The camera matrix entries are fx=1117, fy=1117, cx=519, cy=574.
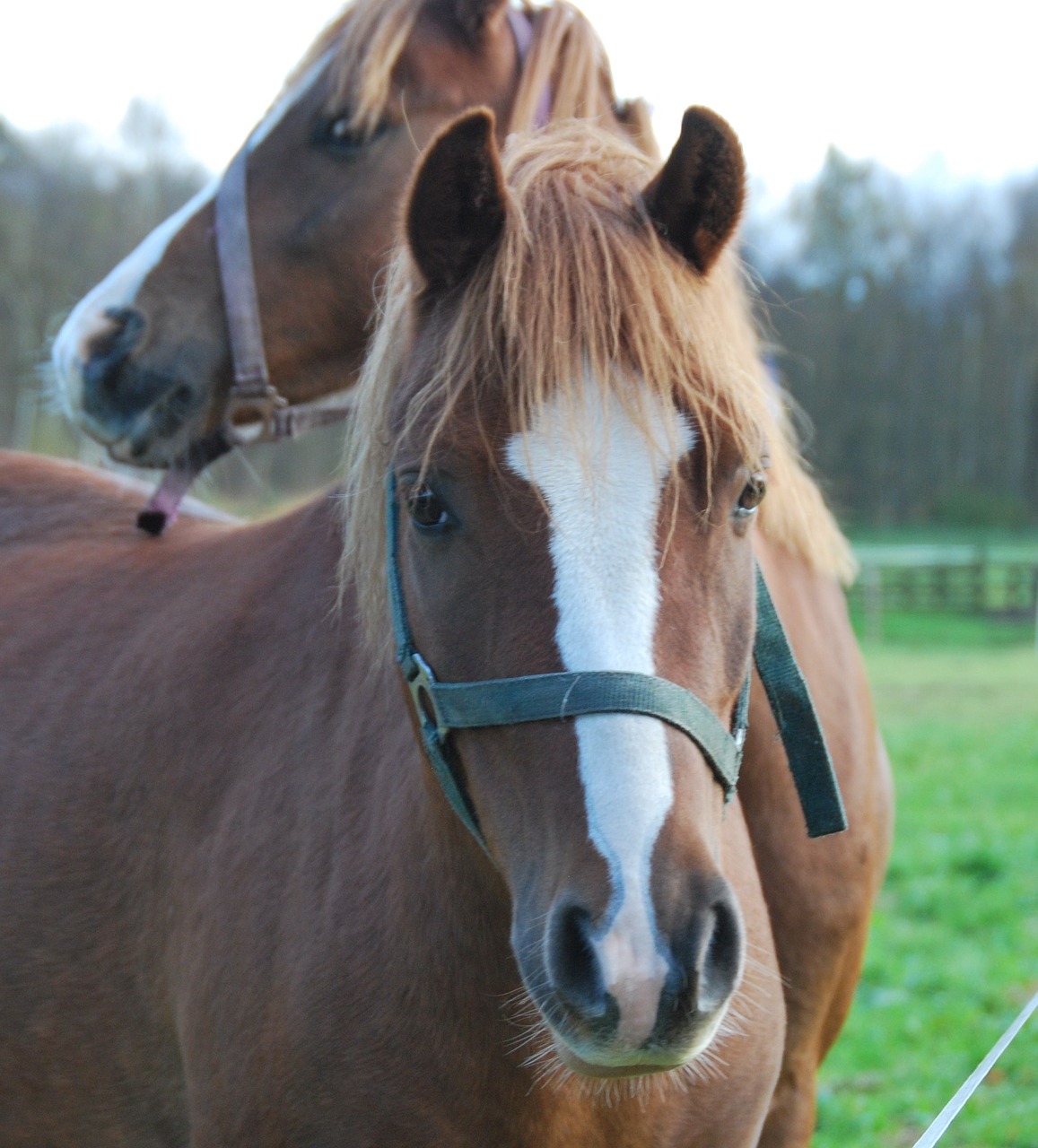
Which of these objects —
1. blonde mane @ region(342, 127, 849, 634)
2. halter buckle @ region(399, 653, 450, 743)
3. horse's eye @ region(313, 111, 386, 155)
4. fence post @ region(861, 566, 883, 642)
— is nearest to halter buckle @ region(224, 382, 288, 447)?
horse's eye @ region(313, 111, 386, 155)

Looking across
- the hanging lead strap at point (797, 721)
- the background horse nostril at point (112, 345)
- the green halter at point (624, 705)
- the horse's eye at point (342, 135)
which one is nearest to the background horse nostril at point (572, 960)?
the green halter at point (624, 705)

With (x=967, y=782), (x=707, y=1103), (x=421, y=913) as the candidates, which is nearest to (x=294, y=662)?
(x=421, y=913)

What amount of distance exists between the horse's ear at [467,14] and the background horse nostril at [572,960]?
99.6 inches

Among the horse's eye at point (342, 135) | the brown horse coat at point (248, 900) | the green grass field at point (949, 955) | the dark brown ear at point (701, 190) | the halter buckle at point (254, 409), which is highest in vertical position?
the horse's eye at point (342, 135)

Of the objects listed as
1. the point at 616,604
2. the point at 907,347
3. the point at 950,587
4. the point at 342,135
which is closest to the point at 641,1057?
the point at 616,604

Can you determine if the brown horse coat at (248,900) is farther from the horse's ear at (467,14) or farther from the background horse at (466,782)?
the horse's ear at (467,14)

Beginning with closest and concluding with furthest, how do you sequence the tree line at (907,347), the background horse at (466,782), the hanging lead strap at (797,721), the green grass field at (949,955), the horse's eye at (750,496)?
the background horse at (466,782) < the horse's eye at (750,496) < the hanging lead strap at (797,721) < the green grass field at (949,955) < the tree line at (907,347)

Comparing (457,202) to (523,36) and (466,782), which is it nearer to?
(466,782)

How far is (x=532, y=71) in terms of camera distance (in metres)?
2.94

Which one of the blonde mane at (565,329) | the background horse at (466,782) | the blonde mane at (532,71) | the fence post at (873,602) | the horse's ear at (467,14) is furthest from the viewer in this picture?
the fence post at (873,602)

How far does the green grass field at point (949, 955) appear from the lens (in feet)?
13.0

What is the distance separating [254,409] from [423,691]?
1.59 meters

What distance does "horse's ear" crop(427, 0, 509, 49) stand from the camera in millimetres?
3006

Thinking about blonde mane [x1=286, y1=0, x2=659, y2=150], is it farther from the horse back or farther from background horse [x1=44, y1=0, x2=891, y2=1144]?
the horse back
